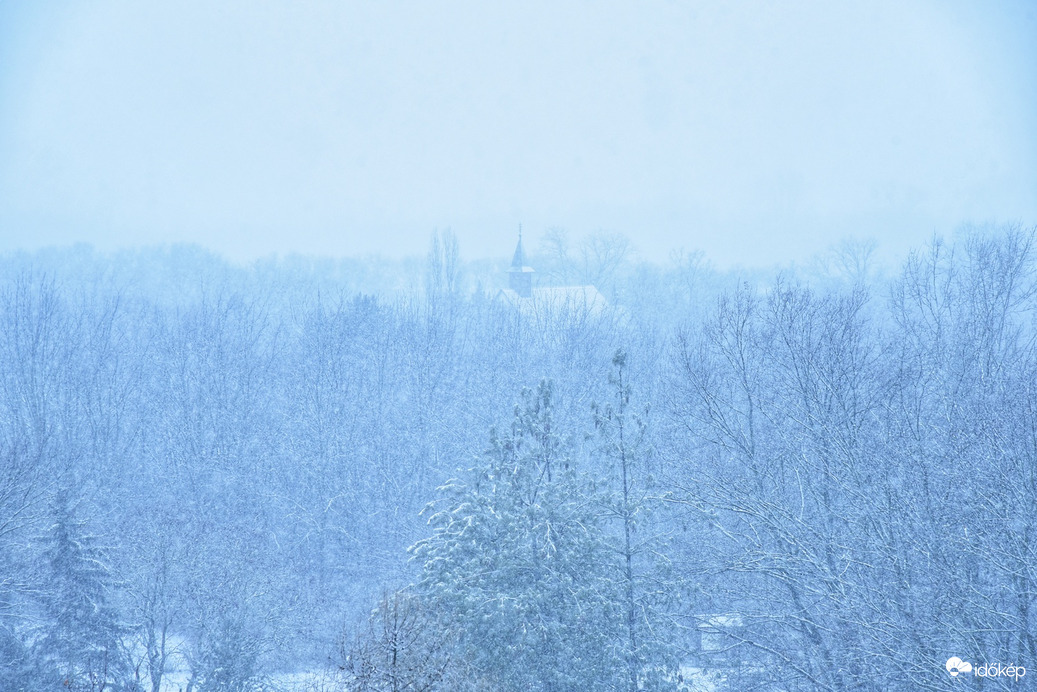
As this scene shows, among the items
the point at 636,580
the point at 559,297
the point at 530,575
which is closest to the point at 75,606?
the point at 530,575

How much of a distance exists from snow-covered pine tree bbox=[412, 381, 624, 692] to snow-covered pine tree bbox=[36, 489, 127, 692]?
6.18 meters

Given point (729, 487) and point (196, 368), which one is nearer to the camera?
point (729, 487)

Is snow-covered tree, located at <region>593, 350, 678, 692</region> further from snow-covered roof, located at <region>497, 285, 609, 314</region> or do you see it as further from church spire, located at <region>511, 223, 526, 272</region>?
church spire, located at <region>511, 223, 526, 272</region>

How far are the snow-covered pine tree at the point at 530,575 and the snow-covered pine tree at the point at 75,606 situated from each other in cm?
618

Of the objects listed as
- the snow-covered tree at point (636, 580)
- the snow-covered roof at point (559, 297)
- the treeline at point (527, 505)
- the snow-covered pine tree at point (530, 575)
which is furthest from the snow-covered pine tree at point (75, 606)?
the snow-covered roof at point (559, 297)

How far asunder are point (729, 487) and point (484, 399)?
14.0 meters

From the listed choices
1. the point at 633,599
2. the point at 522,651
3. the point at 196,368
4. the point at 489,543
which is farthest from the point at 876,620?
the point at 196,368

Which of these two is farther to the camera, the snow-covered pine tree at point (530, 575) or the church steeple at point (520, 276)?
the church steeple at point (520, 276)

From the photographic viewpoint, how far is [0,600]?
12.1 metres

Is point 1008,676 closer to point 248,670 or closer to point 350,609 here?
point 248,670

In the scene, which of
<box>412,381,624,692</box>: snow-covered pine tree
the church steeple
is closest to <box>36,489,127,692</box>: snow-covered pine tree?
<box>412,381,624,692</box>: snow-covered pine tree

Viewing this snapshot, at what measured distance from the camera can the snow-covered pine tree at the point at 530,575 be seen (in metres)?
8.95

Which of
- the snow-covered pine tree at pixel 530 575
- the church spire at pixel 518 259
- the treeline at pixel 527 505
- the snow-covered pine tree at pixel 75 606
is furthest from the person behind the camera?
the church spire at pixel 518 259

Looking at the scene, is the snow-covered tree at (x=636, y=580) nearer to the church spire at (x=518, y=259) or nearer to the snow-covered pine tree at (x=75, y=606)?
the snow-covered pine tree at (x=75, y=606)
